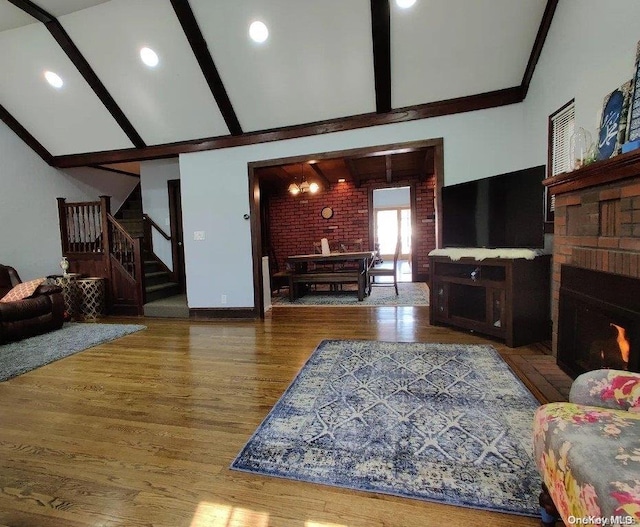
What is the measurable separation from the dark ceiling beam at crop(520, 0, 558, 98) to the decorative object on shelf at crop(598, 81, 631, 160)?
1.41 meters

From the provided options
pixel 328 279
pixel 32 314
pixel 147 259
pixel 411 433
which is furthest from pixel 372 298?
pixel 32 314

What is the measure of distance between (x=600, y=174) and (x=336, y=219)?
6244 mm

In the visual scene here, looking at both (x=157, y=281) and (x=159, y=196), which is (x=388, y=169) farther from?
(x=157, y=281)

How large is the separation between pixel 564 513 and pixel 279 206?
25.6ft

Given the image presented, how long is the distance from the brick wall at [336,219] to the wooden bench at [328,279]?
237cm

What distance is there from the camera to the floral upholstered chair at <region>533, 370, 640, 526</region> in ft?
2.23

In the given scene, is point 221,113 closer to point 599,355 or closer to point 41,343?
point 41,343

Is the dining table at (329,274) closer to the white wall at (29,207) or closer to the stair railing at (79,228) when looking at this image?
the stair railing at (79,228)

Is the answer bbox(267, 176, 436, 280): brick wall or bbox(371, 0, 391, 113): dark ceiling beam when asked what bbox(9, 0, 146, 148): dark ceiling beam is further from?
bbox(267, 176, 436, 280): brick wall

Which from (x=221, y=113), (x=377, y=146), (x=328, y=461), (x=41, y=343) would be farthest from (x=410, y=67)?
(x=41, y=343)

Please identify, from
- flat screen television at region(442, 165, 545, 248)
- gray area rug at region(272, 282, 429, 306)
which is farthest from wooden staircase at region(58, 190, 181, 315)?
flat screen television at region(442, 165, 545, 248)

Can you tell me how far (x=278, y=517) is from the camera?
1189 mm

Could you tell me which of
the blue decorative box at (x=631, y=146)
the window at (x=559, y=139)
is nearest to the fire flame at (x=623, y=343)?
the blue decorative box at (x=631, y=146)

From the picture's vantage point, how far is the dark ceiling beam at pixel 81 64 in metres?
3.33
